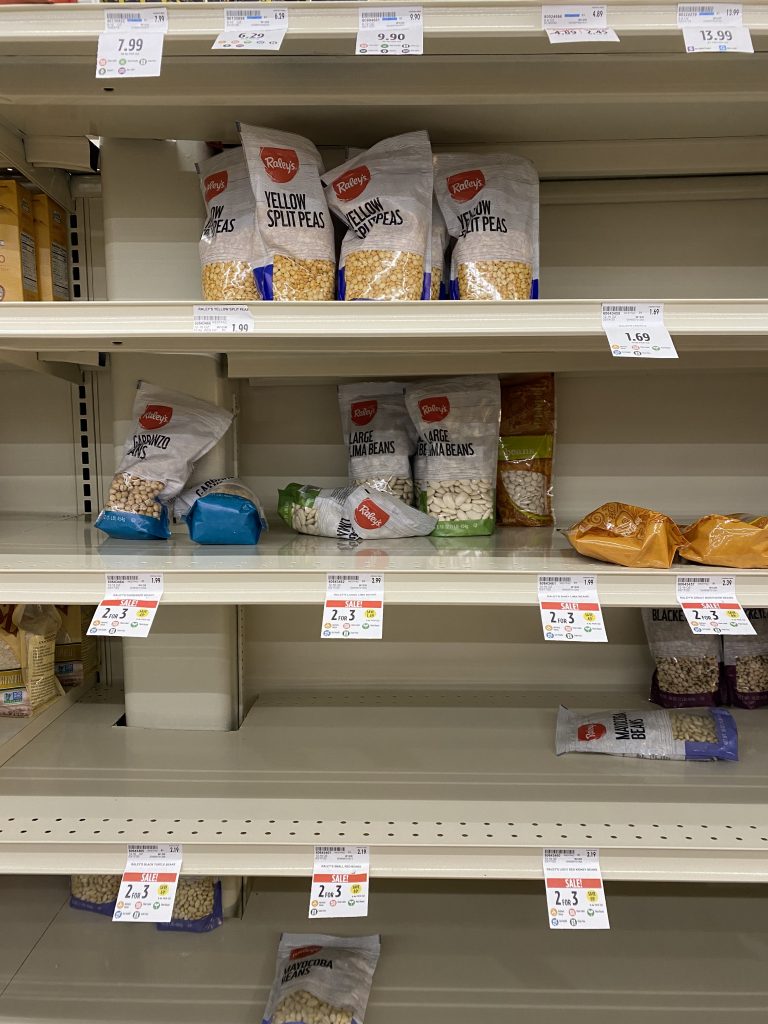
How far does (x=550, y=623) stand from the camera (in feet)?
3.39

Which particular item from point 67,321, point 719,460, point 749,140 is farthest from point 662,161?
point 67,321

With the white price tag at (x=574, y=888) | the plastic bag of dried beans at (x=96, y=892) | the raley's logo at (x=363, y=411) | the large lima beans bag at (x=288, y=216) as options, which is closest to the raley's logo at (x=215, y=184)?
the large lima beans bag at (x=288, y=216)

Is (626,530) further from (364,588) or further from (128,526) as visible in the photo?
(128,526)

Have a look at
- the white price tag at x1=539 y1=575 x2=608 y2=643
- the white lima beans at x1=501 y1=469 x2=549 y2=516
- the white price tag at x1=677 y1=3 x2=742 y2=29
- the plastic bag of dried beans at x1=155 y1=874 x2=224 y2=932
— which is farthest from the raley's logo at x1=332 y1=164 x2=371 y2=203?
the plastic bag of dried beans at x1=155 y1=874 x2=224 y2=932

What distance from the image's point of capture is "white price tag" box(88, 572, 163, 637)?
1.04m

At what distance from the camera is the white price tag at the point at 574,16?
38.3 inches

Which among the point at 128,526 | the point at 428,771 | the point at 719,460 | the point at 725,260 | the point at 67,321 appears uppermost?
the point at 725,260

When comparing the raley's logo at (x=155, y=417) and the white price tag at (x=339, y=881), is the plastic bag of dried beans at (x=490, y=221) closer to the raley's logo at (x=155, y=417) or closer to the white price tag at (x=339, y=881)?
the raley's logo at (x=155, y=417)

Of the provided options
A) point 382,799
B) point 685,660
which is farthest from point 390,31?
point 685,660

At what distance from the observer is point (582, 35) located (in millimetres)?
967

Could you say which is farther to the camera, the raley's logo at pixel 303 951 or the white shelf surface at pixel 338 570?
the raley's logo at pixel 303 951

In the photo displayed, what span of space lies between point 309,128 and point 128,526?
2.82 ft

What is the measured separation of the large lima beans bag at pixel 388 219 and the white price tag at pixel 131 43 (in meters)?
0.36

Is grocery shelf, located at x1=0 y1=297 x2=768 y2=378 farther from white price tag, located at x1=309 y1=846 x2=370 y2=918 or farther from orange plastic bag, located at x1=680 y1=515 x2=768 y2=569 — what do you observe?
white price tag, located at x1=309 y1=846 x2=370 y2=918
